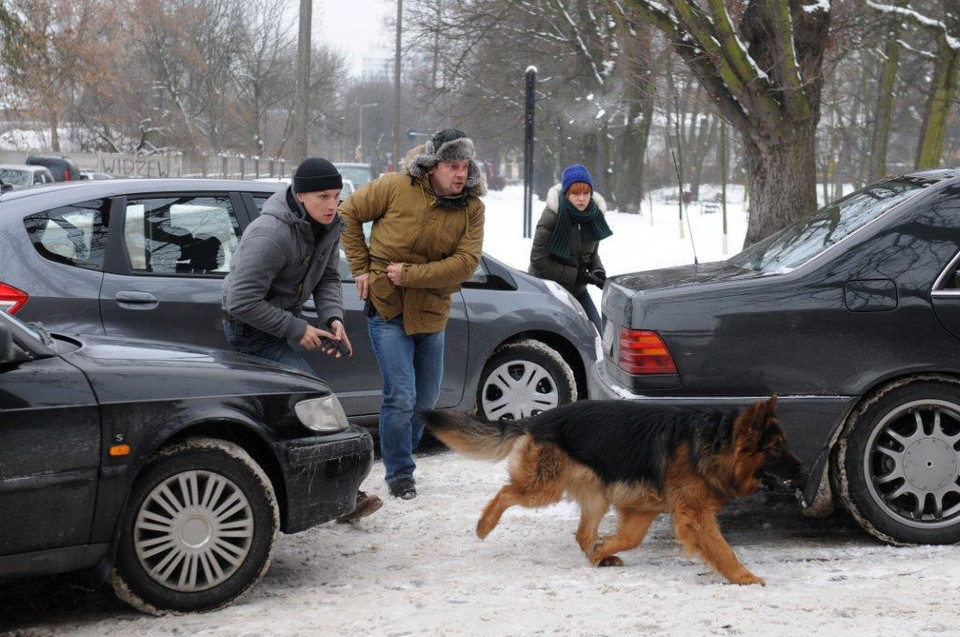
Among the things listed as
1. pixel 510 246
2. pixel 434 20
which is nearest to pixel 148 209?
pixel 510 246

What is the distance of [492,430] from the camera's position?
5.34 metres

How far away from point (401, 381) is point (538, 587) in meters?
1.77

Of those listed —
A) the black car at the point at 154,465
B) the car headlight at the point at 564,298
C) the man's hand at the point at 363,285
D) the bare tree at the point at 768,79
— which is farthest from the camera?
the bare tree at the point at 768,79

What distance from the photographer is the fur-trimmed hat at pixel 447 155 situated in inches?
236

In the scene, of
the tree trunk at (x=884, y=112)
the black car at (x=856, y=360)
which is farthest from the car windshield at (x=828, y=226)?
the tree trunk at (x=884, y=112)

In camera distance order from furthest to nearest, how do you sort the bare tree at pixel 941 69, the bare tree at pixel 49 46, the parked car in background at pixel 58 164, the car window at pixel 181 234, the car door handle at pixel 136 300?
the parked car in background at pixel 58 164, the bare tree at pixel 49 46, the bare tree at pixel 941 69, the car window at pixel 181 234, the car door handle at pixel 136 300

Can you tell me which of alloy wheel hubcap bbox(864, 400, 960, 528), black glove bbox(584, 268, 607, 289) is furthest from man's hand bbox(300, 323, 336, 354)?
black glove bbox(584, 268, 607, 289)

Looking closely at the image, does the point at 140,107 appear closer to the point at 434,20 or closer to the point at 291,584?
the point at 434,20

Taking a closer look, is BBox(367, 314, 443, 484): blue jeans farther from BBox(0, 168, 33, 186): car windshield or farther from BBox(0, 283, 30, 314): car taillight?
BBox(0, 168, 33, 186): car windshield

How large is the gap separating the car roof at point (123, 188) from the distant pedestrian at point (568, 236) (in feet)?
8.17

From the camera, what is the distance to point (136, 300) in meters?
6.54

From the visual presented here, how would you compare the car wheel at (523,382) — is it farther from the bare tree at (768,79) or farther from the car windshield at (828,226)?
the bare tree at (768,79)

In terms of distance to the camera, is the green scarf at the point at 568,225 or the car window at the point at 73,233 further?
the green scarf at the point at 568,225

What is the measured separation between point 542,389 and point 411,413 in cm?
166
